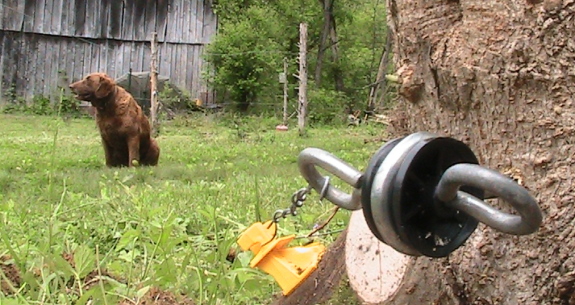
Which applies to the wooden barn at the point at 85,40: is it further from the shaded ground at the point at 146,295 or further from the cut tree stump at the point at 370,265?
the cut tree stump at the point at 370,265

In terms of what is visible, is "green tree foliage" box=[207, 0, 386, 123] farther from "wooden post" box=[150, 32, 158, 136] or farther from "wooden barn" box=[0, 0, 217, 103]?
"wooden post" box=[150, 32, 158, 136]

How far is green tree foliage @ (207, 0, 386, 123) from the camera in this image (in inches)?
1008

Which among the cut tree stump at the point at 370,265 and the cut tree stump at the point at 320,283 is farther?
the cut tree stump at the point at 320,283

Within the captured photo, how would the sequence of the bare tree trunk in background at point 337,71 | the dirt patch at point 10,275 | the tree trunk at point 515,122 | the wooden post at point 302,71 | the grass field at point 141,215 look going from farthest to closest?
the bare tree trunk in background at point 337,71
the wooden post at point 302,71
the dirt patch at point 10,275
the grass field at point 141,215
the tree trunk at point 515,122

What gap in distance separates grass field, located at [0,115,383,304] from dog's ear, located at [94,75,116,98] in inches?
38.1

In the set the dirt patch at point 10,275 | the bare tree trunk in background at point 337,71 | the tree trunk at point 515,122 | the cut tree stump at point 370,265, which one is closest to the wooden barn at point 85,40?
the bare tree trunk in background at point 337,71

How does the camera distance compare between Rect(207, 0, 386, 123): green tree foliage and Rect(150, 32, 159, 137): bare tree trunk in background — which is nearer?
Rect(150, 32, 159, 137): bare tree trunk in background

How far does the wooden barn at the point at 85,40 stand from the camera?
2503cm

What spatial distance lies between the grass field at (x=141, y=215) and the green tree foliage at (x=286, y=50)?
8.75m

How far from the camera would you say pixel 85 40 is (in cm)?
2541

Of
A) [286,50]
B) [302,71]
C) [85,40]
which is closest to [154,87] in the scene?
[302,71]

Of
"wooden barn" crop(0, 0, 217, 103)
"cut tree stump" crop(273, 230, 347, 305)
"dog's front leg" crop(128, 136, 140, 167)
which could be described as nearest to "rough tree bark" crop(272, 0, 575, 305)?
"cut tree stump" crop(273, 230, 347, 305)

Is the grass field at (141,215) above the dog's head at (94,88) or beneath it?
beneath

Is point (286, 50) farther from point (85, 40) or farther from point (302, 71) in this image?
point (302, 71)
